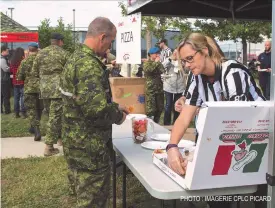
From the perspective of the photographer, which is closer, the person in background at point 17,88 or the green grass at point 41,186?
the green grass at point 41,186

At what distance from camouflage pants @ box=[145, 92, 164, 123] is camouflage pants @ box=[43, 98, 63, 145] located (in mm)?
2131

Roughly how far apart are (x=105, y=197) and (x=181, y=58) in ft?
3.63

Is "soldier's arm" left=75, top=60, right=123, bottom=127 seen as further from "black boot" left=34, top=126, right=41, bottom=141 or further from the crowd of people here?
"black boot" left=34, top=126, right=41, bottom=141

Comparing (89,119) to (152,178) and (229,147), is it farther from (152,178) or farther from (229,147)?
(229,147)

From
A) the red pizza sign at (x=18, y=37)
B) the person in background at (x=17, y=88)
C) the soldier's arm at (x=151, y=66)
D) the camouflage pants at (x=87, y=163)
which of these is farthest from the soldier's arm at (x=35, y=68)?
the red pizza sign at (x=18, y=37)

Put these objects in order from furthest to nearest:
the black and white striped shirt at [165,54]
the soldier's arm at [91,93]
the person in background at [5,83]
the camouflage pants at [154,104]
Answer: the person in background at [5,83] < the black and white striped shirt at [165,54] < the camouflage pants at [154,104] < the soldier's arm at [91,93]

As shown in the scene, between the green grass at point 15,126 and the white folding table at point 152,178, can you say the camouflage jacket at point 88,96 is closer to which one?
the white folding table at point 152,178

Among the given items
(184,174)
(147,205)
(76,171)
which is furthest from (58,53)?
(184,174)

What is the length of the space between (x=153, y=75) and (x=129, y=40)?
3.00 meters

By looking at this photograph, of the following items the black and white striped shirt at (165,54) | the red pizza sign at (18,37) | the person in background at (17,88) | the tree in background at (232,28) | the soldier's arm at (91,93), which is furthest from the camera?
the tree in background at (232,28)

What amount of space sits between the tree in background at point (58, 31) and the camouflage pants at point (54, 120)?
1237 cm

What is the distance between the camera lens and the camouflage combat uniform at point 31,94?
20.8 feet

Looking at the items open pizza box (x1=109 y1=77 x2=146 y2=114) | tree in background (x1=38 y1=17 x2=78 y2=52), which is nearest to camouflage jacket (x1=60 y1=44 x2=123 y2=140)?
open pizza box (x1=109 y1=77 x2=146 y2=114)

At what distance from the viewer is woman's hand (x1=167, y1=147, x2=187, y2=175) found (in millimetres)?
1729
